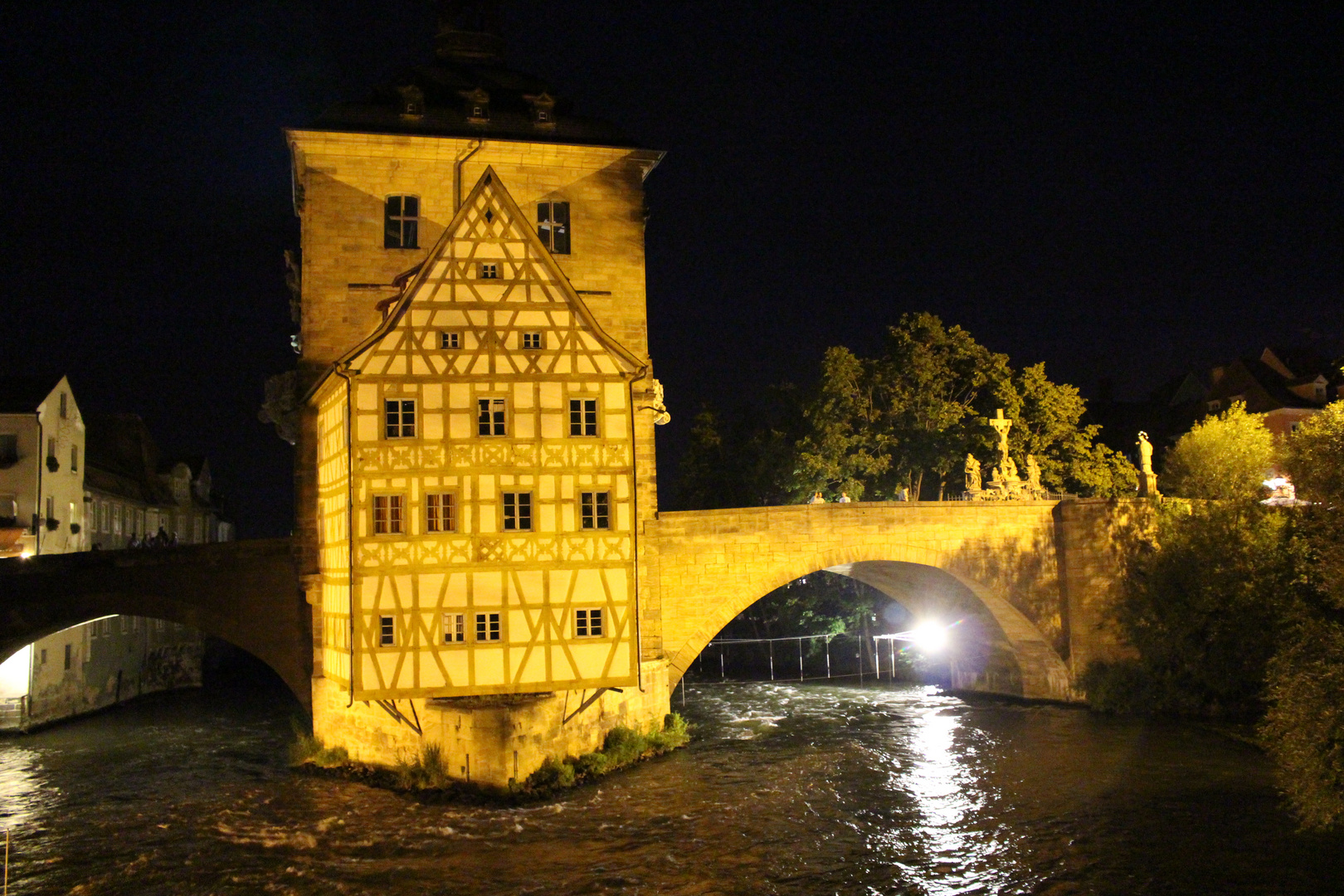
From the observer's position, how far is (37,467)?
34.8 m

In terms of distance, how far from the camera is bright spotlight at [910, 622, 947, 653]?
127 feet

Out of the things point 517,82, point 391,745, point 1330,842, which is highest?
point 517,82

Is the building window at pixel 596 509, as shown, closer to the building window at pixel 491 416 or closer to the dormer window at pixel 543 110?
the building window at pixel 491 416

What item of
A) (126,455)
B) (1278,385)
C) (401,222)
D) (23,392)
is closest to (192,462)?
(126,455)

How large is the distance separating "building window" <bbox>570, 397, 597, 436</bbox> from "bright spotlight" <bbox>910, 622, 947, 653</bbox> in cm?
1922

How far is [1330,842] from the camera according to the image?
18828 millimetres

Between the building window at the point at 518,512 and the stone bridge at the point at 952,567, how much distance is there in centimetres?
406

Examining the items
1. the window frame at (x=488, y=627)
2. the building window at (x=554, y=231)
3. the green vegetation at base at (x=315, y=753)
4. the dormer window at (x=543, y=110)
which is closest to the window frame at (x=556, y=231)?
the building window at (x=554, y=231)

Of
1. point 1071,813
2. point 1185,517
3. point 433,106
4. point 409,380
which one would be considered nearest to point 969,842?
point 1071,813

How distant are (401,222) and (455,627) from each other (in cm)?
950

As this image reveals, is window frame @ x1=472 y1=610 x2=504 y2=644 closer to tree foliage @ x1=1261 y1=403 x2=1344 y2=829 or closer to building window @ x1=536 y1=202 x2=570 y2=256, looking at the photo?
building window @ x1=536 y1=202 x2=570 y2=256

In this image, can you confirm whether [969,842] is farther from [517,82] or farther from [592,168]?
[517,82]

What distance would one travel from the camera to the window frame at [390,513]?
2248cm

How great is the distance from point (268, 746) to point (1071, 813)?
1901 cm
